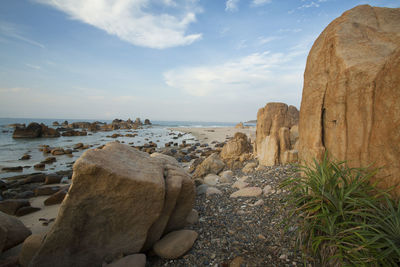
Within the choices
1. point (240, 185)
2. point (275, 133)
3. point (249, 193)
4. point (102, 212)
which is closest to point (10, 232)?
point (102, 212)

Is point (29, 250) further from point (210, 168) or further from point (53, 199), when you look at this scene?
point (210, 168)

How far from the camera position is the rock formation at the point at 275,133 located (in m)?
8.09

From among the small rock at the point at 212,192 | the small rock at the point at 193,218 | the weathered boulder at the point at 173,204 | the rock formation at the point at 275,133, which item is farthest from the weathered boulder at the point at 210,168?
the weathered boulder at the point at 173,204

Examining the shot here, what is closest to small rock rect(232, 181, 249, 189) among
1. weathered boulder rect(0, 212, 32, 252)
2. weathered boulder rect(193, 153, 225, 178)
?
weathered boulder rect(193, 153, 225, 178)

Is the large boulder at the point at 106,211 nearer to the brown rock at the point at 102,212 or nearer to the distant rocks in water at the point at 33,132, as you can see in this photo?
the brown rock at the point at 102,212

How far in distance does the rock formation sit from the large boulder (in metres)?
5.74

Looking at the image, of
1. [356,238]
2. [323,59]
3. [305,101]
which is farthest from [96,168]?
[323,59]

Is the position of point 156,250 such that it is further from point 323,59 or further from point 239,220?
point 323,59

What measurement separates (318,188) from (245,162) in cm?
670

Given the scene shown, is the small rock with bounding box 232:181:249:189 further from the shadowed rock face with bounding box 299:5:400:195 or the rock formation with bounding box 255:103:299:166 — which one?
the shadowed rock face with bounding box 299:5:400:195

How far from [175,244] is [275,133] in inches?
260

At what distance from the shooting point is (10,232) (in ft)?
12.9

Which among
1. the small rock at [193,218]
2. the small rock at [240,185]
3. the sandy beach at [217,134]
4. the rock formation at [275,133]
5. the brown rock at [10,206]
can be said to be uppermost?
the rock formation at [275,133]

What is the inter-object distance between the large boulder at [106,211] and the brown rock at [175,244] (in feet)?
0.83
